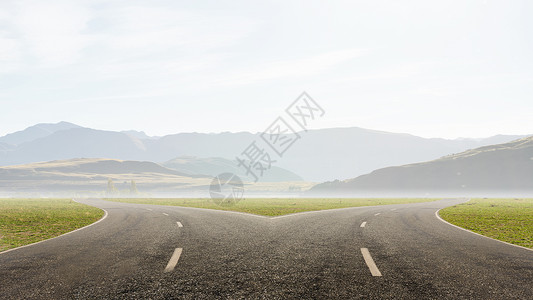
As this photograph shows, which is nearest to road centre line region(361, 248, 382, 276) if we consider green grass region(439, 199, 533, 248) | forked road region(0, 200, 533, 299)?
forked road region(0, 200, 533, 299)

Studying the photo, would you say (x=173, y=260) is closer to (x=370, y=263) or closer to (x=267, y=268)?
(x=267, y=268)

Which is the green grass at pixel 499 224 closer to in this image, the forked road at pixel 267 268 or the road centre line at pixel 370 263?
the forked road at pixel 267 268

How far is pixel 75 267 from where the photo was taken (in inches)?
299

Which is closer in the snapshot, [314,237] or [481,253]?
[481,253]

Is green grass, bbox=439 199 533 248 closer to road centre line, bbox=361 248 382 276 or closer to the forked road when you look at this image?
the forked road

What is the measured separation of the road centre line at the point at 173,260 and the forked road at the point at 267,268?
0.07 feet

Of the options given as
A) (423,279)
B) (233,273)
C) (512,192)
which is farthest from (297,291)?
(512,192)

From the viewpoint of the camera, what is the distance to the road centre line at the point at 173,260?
725cm

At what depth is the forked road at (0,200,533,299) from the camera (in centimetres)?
579

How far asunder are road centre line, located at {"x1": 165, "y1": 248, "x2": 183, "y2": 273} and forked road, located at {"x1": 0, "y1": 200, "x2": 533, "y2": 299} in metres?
A: 0.02

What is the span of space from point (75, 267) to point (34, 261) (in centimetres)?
144

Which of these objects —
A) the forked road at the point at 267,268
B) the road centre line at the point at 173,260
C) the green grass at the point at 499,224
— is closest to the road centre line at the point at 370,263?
the forked road at the point at 267,268

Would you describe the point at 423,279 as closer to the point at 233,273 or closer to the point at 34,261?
the point at 233,273

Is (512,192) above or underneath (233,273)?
underneath
